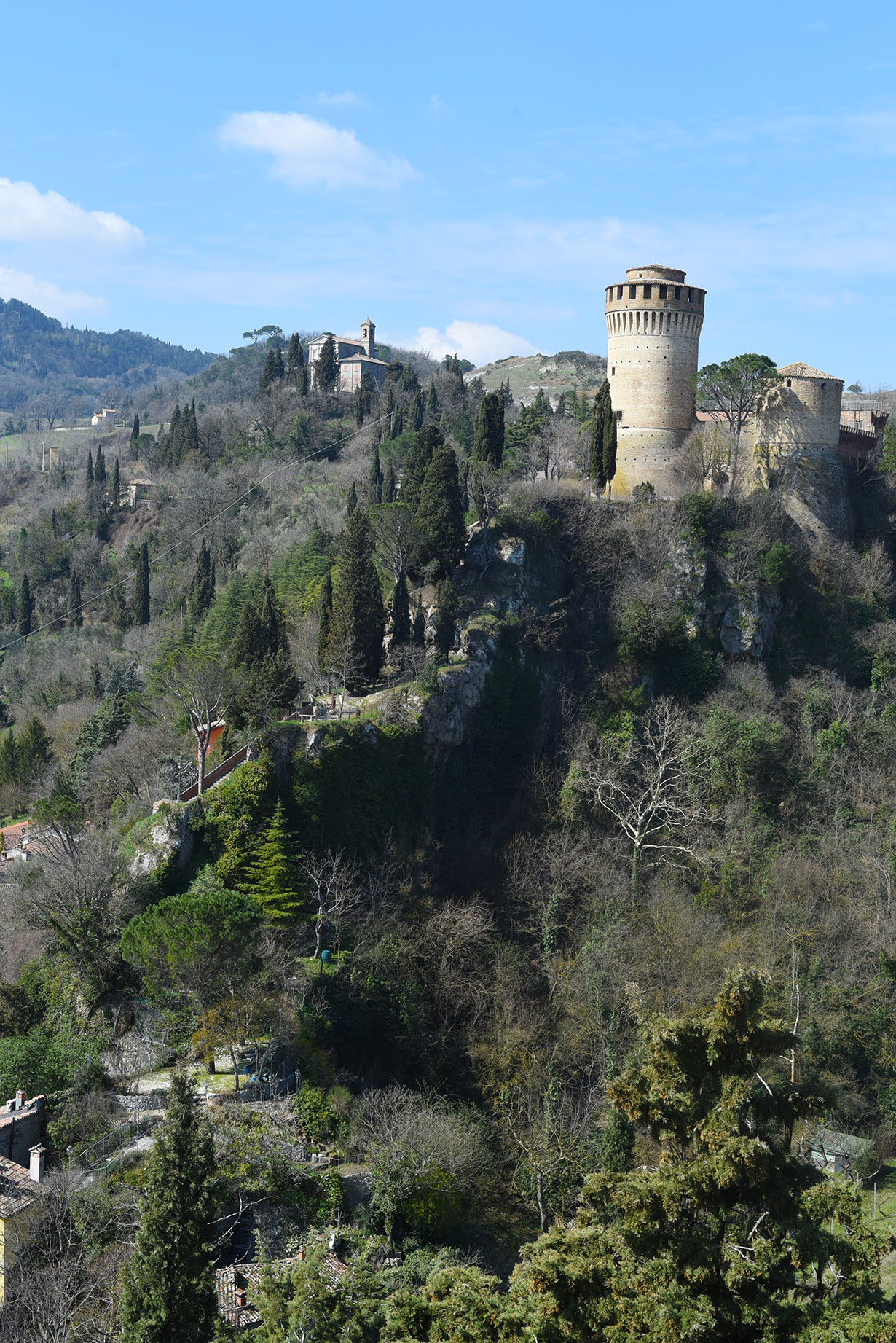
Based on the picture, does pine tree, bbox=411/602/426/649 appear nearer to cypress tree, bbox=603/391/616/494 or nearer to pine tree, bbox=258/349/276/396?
cypress tree, bbox=603/391/616/494

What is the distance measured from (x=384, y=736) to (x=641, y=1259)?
17.9 meters

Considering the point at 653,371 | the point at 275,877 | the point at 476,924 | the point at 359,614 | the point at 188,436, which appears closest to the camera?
the point at 275,877

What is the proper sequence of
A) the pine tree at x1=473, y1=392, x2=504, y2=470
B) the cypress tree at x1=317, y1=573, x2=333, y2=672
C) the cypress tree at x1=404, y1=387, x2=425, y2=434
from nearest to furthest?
the cypress tree at x1=317, y1=573, x2=333, y2=672
the pine tree at x1=473, y1=392, x2=504, y2=470
the cypress tree at x1=404, y1=387, x2=425, y2=434

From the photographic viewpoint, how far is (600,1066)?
2759cm

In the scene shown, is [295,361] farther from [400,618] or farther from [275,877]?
[275,877]

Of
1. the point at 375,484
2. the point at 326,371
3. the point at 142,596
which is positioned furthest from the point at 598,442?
the point at 326,371

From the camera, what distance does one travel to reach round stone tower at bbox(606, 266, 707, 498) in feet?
142

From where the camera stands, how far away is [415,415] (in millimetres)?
63250

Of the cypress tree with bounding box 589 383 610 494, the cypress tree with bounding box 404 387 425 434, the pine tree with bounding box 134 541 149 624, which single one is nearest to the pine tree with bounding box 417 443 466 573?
the cypress tree with bounding box 589 383 610 494

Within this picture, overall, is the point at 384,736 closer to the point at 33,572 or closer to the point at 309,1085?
the point at 309,1085

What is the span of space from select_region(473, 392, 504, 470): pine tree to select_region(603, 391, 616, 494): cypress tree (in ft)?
11.9

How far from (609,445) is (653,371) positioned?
10.7 feet

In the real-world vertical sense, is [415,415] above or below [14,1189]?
above

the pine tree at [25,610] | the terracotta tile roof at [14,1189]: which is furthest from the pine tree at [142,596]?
the terracotta tile roof at [14,1189]
